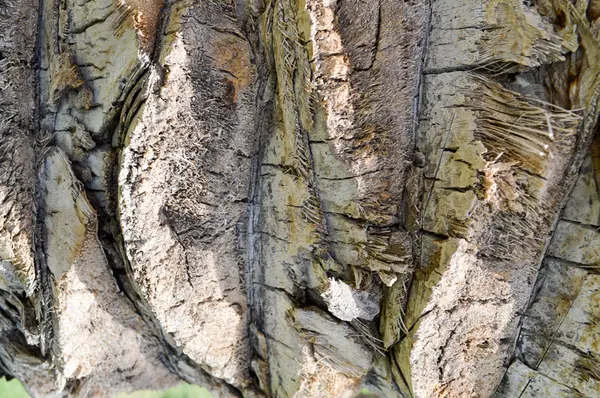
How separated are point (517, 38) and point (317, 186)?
85cm

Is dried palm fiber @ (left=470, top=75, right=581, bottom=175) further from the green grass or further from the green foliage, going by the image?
the green foliage

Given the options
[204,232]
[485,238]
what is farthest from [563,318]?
[204,232]

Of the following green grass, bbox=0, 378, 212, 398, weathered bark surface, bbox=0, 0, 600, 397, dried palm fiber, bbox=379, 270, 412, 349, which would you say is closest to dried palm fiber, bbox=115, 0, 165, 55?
weathered bark surface, bbox=0, 0, 600, 397

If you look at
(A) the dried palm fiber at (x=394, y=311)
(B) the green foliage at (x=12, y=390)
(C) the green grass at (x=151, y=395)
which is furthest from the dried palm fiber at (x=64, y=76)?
(B) the green foliage at (x=12, y=390)

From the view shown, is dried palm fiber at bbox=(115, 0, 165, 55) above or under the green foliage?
above

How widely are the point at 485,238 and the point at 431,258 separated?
20 centimetres

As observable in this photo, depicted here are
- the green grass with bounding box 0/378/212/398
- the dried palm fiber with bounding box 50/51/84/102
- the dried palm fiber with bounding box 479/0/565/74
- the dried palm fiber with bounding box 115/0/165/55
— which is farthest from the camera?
the green grass with bounding box 0/378/212/398

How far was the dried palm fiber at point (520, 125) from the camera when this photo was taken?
1.50m

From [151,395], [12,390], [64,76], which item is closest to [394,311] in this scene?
[64,76]

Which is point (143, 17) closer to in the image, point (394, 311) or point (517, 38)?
point (517, 38)

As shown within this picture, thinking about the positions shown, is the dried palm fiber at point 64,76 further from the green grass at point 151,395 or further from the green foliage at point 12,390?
the green foliage at point 12,390

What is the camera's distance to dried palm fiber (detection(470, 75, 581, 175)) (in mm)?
1502

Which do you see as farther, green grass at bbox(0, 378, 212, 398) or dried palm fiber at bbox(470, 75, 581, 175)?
green grass at bbox(0, 378, 212, 398)

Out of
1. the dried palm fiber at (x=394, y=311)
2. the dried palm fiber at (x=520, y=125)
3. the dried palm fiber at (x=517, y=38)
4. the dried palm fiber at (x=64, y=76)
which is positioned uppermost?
the dried palm fiber at (x=64, y=76)
